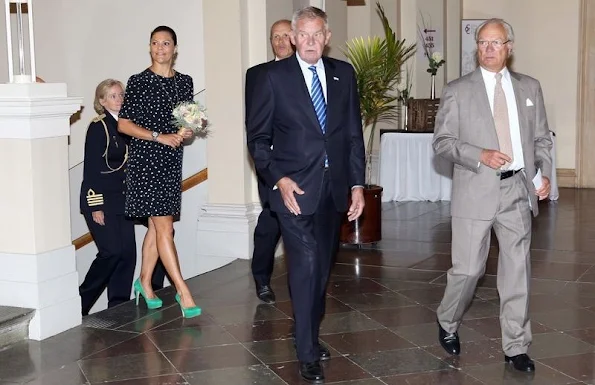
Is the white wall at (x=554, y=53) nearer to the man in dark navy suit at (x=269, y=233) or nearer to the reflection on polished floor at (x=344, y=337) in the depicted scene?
the reflection on polished floor at (x=344, y=337)

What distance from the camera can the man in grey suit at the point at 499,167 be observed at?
15.9 feet

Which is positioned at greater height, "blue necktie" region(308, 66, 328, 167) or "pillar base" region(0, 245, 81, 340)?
"blue necktie" region(308, 66, 328, 167)

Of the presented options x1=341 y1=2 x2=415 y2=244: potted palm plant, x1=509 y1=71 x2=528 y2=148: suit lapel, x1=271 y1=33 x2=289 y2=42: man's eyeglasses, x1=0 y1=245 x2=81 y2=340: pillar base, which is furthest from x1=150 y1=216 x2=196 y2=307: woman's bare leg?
x1=341 y1=2 x2=415 y2=244: potted palm plant

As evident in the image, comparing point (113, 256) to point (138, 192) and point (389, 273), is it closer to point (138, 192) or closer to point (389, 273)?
point (138, 192)

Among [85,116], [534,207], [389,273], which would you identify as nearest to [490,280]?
[389,273]

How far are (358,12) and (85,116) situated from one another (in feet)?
14.9

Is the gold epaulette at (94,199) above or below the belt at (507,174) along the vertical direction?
below

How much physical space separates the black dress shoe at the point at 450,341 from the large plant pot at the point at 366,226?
335 centimetres

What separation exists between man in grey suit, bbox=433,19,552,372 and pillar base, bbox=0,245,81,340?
2.49 meters

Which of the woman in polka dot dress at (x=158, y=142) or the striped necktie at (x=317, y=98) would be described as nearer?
the striped necktie at (x=317, y=98)

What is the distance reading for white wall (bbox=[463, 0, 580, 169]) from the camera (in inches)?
531

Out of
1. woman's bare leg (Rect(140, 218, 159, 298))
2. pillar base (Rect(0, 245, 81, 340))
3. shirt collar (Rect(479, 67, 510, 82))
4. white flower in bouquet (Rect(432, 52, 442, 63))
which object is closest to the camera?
shirt collar (Rect(479, 67, 510, 82))

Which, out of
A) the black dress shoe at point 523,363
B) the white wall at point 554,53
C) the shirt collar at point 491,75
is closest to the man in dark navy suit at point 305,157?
the shirt collar at point 491,75

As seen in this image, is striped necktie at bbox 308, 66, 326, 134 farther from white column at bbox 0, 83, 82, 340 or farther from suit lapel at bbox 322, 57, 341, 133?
white column at bbox 0, 83, 82, 340
